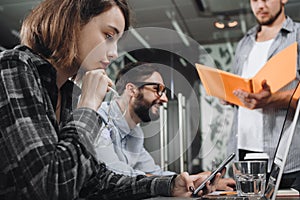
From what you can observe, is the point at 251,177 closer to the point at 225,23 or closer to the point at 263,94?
the point at 263,94

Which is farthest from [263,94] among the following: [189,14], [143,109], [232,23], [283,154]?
[232,23]

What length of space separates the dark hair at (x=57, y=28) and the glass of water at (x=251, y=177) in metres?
0.39

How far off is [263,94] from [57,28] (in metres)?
0.82

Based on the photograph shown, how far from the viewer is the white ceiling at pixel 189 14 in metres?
2.75

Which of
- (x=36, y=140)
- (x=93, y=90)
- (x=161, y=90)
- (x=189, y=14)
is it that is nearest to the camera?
(x=36, y=140)

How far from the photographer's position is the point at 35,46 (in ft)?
2.79

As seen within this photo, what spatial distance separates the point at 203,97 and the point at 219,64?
259mm

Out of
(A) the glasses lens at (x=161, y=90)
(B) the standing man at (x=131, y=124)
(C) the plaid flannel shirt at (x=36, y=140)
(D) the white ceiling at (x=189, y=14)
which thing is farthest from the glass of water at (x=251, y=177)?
(D) the white ceiling at (x=189, y=14)

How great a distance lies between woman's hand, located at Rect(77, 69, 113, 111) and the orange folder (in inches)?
27.6

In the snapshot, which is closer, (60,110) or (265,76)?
(60,110)

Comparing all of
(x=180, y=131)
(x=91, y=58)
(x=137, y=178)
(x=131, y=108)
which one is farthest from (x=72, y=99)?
(x=180, y=131)

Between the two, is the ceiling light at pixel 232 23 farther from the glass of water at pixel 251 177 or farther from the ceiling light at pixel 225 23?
the glass of water at pixel 251 177

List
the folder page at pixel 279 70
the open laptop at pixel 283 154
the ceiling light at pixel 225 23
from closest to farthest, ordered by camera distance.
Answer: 1. the open laptop at pixel 283 154
2. the folder page at pixel 279 70
3. the ceiling light at pixel 225 23

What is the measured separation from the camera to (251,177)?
2.53 feet
